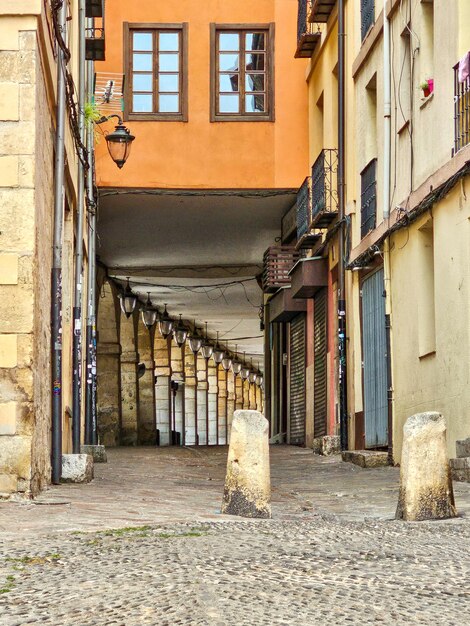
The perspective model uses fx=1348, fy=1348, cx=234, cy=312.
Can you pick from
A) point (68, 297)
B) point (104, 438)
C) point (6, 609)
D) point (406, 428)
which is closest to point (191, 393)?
point (104, 438)

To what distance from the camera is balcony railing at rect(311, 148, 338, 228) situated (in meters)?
21.0

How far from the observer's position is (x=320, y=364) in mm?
23641

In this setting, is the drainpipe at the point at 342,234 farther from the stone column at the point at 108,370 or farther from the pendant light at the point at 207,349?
the pendant light at the point at 207,349

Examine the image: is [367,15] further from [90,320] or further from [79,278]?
[90,320]

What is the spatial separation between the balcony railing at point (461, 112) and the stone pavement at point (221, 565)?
14.0 feet

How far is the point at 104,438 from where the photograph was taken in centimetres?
3397

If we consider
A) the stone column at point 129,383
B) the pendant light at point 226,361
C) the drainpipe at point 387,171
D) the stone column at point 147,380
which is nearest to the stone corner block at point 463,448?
the drainpipe at point 387,171

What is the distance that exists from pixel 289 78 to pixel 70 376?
32.4 ft

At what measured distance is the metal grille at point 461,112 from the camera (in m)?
13.6

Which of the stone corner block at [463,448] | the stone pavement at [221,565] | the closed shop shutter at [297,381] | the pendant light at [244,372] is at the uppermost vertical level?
the pendant light at [244,372]

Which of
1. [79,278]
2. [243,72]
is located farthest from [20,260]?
[243,72]

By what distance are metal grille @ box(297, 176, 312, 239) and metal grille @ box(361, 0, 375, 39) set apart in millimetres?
3726

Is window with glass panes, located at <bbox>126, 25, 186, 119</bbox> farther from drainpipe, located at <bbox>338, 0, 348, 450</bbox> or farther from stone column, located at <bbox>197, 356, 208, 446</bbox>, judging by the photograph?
stone column, located at <bbox>197, 356, 208, 446</bbox>

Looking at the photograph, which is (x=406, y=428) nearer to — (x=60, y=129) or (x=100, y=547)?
(x=100, y=547)
